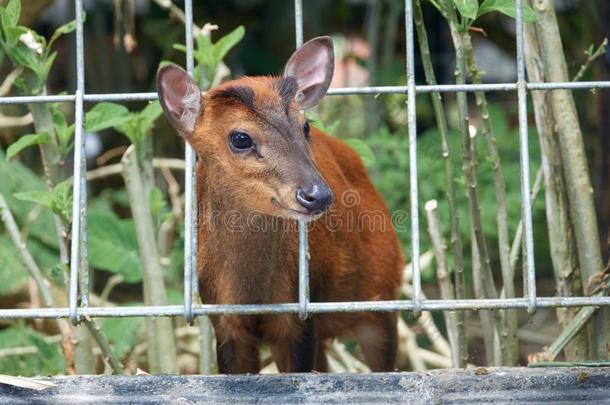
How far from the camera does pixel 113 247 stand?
218 inches

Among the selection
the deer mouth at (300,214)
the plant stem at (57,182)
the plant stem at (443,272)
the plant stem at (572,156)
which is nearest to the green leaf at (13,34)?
the plant stem at (57,182)

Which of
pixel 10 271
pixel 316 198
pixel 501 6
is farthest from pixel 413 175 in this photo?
pixel 10 271

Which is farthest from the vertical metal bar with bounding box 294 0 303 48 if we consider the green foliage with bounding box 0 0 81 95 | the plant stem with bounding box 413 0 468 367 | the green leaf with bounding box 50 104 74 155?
the green leaf with bounding box 50 104 74 155

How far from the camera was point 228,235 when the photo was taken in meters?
4.18

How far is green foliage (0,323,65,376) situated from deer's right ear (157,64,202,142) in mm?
1867

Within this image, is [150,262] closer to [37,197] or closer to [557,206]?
[37,197]

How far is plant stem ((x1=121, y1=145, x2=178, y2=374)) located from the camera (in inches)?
187

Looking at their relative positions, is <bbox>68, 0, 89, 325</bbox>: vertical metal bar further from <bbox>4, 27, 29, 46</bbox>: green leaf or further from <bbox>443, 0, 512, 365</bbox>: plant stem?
<bbox>443, 0, 512, 365</bbox>: plant stem

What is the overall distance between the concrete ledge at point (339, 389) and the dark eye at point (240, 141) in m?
0.87

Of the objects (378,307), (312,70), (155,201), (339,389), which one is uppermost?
(312,70)

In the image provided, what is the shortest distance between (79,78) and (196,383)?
1177 mm

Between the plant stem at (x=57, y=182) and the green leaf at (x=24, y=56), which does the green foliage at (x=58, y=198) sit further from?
the green leaf at (x=24, y=56)

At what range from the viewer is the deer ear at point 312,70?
4.01 m

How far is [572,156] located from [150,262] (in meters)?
1.85
